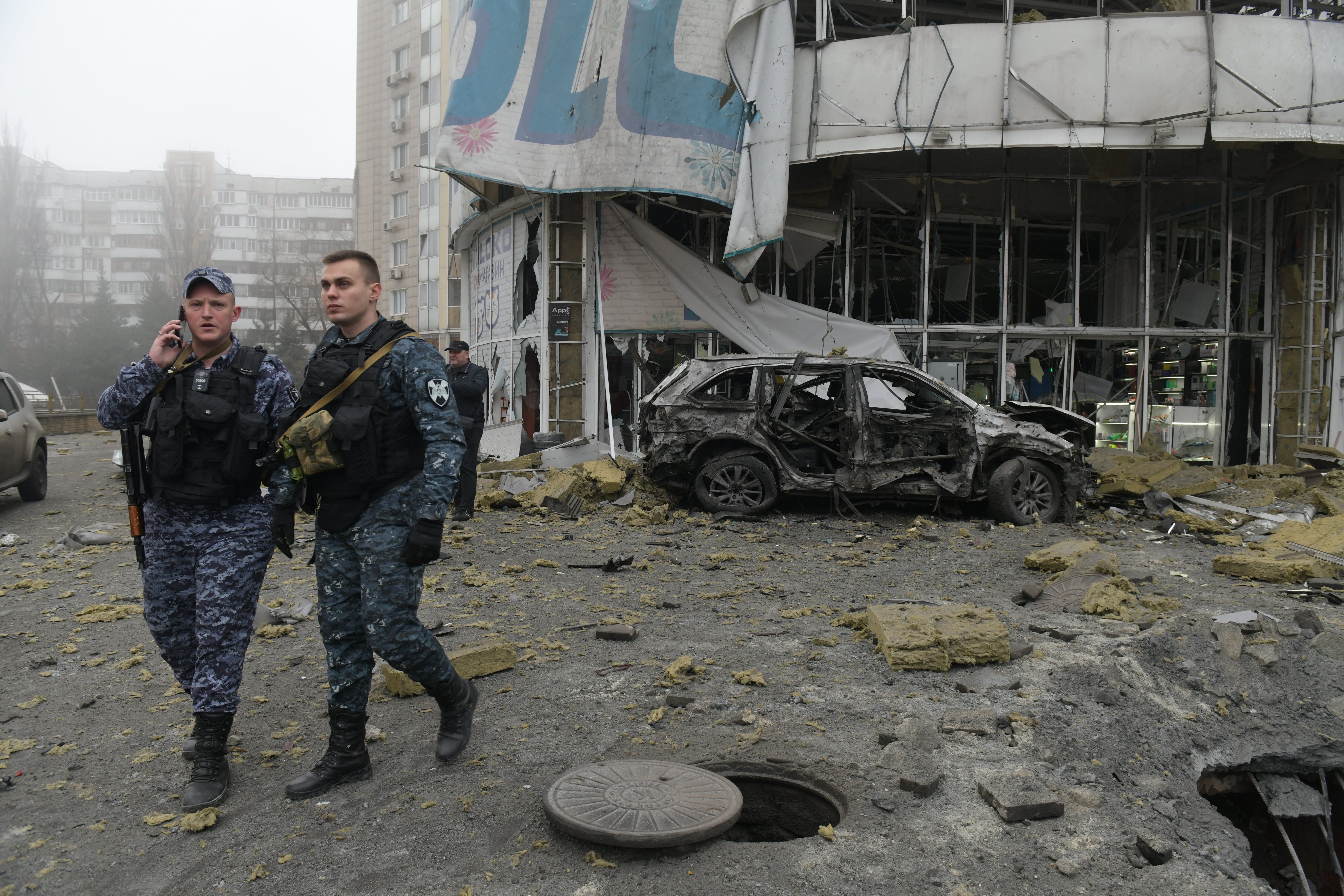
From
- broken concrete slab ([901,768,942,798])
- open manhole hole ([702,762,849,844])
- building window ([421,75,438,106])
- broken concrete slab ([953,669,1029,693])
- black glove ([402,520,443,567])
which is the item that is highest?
building window ([421,75,438,106])

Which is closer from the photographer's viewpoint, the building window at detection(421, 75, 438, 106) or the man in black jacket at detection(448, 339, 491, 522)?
the man in black jacket at detection(448, 339, 491, 522)

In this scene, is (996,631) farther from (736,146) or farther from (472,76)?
(472,76)

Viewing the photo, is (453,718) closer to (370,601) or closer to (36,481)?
(370,601)

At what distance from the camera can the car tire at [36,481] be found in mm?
10211

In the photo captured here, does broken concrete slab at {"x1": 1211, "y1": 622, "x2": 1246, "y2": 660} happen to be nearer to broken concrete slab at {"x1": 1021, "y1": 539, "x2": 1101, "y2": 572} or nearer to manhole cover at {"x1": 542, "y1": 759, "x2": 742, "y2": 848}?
broken concrete slab at {"x1": 1021, "y1": 539, "x2": 1101, "y2": 572}

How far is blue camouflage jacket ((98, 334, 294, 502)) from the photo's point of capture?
3.28 meters

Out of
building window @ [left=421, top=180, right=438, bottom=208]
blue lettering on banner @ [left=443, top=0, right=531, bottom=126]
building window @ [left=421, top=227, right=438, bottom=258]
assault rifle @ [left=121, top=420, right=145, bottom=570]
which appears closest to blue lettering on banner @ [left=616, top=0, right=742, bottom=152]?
blue lettering on banner @ [left=443, top=0, right=531, bottom=126]

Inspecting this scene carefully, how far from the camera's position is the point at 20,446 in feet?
31.8

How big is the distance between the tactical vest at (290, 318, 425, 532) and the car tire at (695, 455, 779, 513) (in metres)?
6.01

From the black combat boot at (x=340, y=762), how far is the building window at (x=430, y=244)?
39.7 meters

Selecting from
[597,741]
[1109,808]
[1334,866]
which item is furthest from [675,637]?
[1334,866]

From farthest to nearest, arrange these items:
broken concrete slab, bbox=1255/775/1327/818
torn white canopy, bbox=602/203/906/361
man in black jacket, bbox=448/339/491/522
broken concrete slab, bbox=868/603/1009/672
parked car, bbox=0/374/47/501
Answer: torn white canopy, bbox=602/203/906/361 → parked car, bbox=0/374/47/501 → man in black jacket, bbox=448/339/491/522 → broken concrete slab, bbox=868/603/1009/672 → broken concrete slab, bbox=1255/775/1327/818

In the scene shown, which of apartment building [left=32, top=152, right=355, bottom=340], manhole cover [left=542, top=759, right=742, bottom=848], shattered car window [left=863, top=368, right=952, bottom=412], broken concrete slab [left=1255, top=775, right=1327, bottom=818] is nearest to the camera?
manhole cover [left=542, top=759, right=742, bottom=848]

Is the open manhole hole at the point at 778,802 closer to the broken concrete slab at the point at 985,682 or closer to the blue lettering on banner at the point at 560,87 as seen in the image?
the broken concrete slab at the point at 985,682
